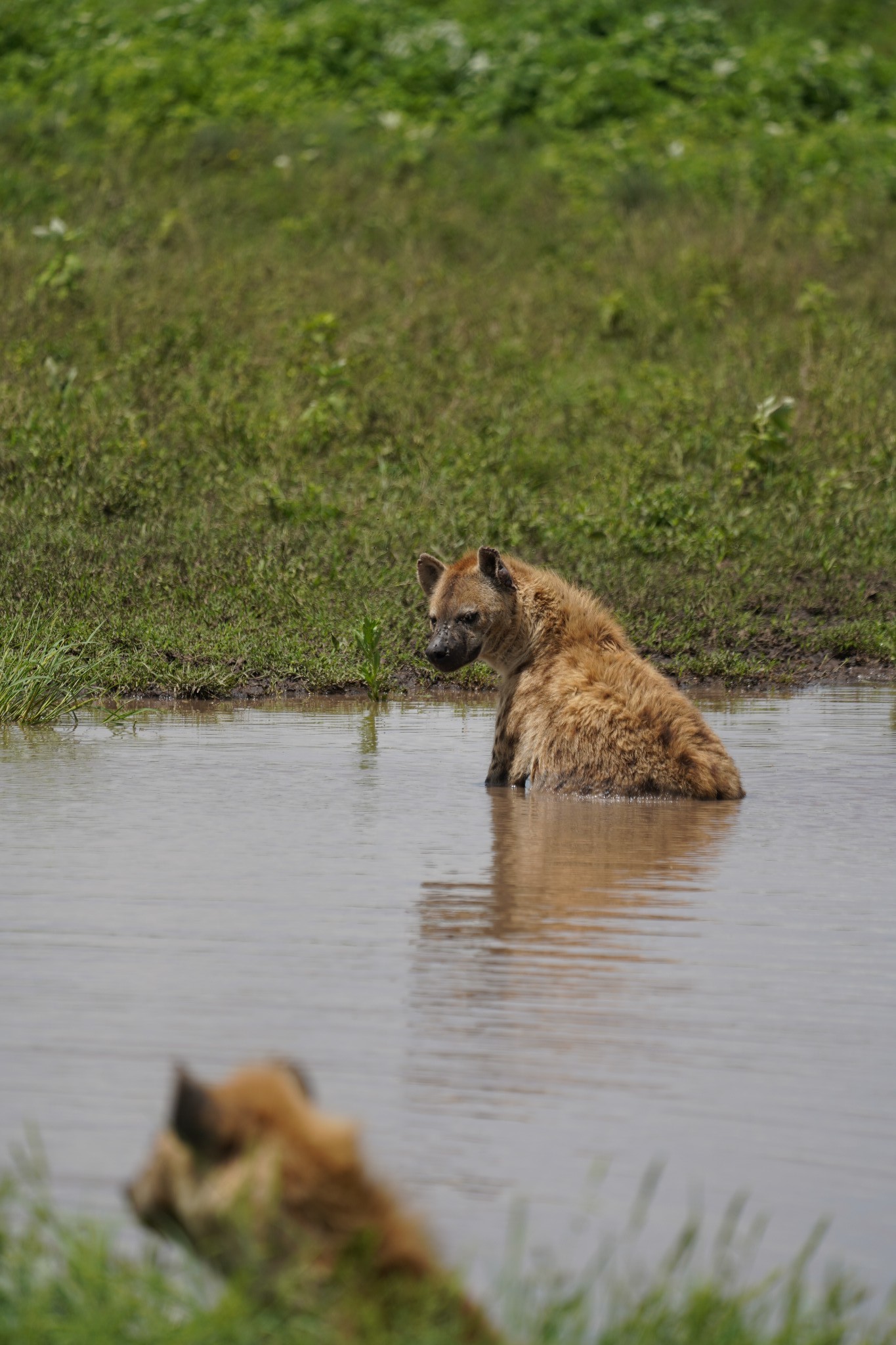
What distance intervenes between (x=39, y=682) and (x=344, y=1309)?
25.1ft

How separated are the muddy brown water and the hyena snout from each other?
50 centimetres

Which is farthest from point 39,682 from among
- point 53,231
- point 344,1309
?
point 53,231

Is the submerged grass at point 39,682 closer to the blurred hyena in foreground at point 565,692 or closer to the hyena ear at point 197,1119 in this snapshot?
the blurred hyena in foreground at point 565,692

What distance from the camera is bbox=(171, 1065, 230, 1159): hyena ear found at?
2.30 metres

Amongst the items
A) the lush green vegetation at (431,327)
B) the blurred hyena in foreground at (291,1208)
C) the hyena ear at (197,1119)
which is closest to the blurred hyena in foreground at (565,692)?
the lush green vegetation at (431,327)

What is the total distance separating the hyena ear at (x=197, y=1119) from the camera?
2.30 meters

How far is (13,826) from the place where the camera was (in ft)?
23.1

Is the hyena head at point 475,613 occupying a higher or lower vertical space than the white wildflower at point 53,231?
lower

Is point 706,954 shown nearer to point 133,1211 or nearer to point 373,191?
point 133,1211

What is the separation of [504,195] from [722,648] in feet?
32.3

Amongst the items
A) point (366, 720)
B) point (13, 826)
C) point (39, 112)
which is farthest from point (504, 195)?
point (13, 826)

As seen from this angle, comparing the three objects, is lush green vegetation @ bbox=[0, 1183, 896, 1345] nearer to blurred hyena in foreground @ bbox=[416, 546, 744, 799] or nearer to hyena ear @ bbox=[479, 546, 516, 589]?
blurred hyena in foreground @ bbox=[416, 546, 744, 799]

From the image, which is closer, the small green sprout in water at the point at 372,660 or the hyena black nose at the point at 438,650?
the hyena black nose at the point at 438,650

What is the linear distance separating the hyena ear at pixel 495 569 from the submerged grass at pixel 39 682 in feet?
7.56
